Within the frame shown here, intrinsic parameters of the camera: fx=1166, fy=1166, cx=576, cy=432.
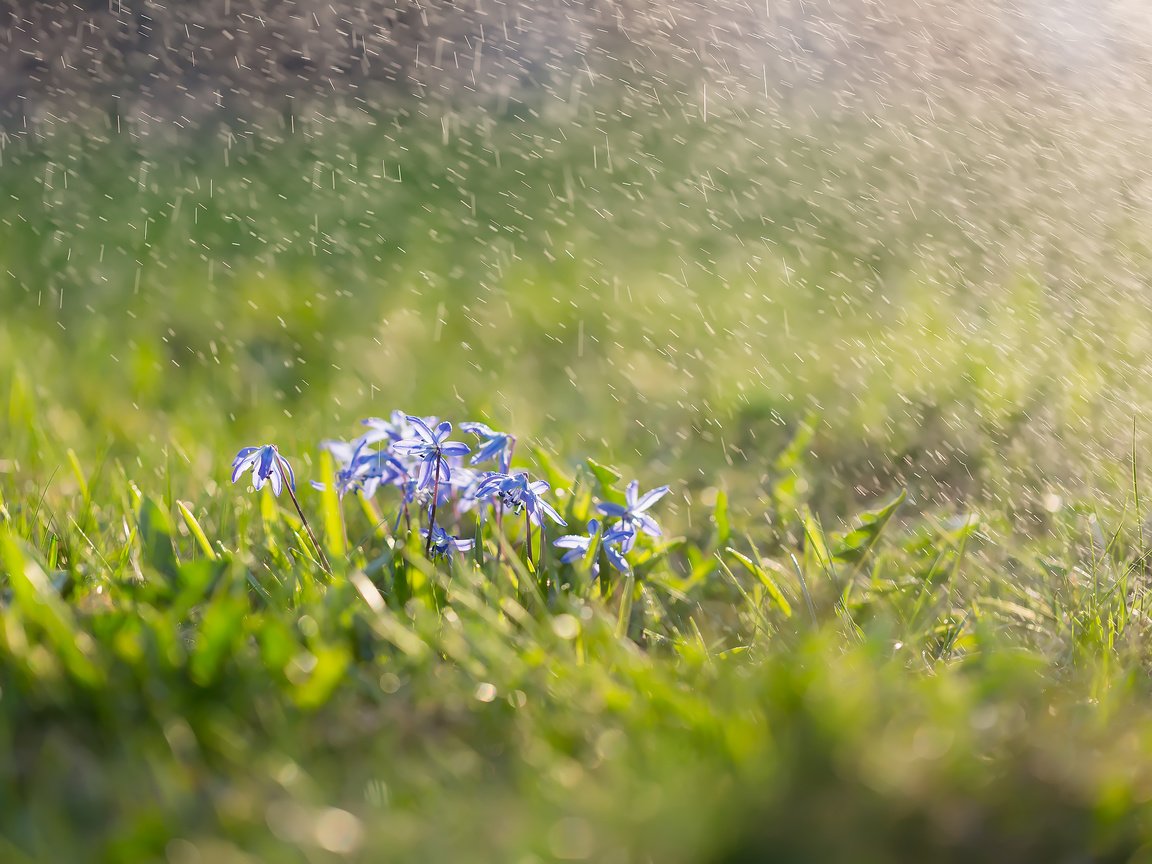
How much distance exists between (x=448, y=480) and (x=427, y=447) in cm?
8

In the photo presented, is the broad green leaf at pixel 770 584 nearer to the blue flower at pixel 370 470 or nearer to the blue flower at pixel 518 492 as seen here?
the blue flower at pixel 518 492

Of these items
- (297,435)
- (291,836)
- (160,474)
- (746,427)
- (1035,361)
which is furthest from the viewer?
(1035,361)

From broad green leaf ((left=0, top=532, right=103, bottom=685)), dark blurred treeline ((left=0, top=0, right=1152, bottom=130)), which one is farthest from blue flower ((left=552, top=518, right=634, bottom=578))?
dark blurred treeline ((left=0, top=0, right=1152, bottom=130))

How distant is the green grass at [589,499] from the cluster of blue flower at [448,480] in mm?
88

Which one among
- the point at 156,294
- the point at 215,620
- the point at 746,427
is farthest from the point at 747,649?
the point at 156,294

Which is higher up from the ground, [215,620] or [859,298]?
[215,620]

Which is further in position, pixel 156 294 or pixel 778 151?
pixel 778 151

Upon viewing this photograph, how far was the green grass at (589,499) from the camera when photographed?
4.12ft

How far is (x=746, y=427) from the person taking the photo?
322 centimetres

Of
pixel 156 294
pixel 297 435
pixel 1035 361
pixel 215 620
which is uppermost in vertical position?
pixel 215 620

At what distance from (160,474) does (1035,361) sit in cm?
248

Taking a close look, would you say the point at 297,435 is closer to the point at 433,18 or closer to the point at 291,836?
the point at 291,836

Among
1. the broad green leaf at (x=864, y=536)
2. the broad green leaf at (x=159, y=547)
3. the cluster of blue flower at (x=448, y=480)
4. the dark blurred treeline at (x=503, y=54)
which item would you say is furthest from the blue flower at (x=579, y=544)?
the dark blurred treeline at (x=503, y=54)

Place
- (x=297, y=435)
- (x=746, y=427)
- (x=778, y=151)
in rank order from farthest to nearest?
(x=778, y=151) → (x=746, y=427) → (x=297, y=435)
